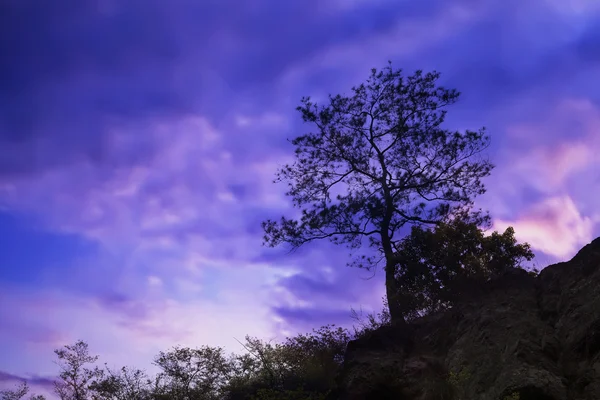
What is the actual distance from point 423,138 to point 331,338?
35.4ft

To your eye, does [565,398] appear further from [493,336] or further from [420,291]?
[420,291]

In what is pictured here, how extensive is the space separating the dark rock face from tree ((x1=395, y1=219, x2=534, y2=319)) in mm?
3502

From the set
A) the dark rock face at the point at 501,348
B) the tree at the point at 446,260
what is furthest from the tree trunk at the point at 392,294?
the dark rock face at the point at 501,348

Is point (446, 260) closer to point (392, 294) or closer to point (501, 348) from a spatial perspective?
point (392, 294)

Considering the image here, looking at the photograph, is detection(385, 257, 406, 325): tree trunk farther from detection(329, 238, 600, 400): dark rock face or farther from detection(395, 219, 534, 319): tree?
detection(329, 238, 600, 400): dark rock face

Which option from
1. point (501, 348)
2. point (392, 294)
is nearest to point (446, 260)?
point (392, 294)

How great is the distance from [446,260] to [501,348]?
329 inches

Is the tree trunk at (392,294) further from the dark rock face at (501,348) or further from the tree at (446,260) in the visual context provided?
the dark rock face at (501,348)

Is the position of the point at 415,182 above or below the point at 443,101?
below

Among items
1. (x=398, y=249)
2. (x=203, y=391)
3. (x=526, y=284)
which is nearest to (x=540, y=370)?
(x=526, y=284)

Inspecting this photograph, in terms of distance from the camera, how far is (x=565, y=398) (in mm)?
10391

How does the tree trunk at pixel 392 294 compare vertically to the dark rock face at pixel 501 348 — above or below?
above

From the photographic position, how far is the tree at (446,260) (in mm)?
20266

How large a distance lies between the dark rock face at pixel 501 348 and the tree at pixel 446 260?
350 centimetres
